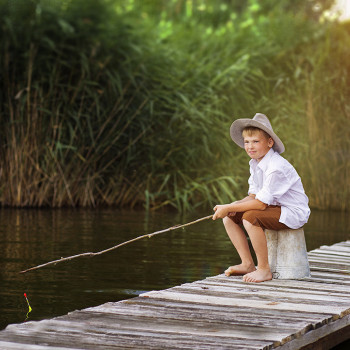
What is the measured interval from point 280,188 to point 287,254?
0.40 m

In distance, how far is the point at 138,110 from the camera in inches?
401

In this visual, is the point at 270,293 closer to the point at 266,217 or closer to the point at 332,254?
the point at 266,217

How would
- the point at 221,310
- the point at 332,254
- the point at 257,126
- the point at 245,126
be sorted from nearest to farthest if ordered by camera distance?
the point at 221,310 < the point at 257,126 < the point at 245,126 < the point at 332,254

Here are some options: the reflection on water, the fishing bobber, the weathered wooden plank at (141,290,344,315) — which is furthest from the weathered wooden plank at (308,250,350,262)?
the weathered wooden plank at (141,290,344,315)

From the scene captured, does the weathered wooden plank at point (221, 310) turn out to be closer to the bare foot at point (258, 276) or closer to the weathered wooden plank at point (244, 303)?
the weathered wooden plank at point (244, 303)

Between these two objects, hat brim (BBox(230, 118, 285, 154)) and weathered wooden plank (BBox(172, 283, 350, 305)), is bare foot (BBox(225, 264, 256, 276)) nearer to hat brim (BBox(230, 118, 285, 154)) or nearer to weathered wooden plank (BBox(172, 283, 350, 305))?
weathered wooden plank (BBox(172, 283, 350, 305))

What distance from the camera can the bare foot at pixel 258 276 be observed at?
15.0ft

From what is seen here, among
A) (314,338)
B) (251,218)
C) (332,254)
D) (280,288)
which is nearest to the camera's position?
(314,338)

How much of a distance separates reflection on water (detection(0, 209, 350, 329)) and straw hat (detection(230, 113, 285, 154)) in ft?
3.72

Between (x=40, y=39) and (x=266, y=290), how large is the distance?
6.28 m

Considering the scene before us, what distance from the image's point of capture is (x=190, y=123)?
10555 mm

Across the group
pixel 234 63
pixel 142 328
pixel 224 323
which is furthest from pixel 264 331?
pixel 234 63

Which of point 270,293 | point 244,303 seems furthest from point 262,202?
point 244,303

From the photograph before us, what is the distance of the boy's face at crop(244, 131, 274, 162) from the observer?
468cm
